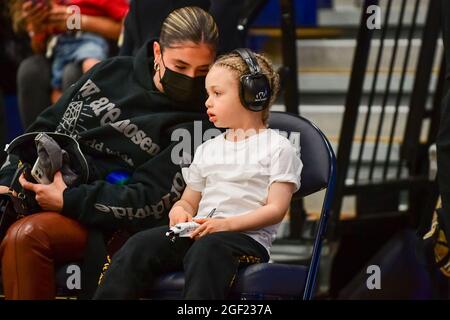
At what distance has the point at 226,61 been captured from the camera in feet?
10.6

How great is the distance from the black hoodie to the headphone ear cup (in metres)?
0.28

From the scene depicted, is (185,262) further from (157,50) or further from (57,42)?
(57,42)

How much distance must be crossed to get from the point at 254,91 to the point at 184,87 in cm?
30

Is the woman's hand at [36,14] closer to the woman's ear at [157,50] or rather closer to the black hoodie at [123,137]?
the black hoodie at [123,137]

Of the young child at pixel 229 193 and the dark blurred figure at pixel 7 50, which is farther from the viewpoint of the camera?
the dark blurred figure at pixel 7 50

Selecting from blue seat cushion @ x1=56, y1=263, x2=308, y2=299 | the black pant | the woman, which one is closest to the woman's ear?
the woman

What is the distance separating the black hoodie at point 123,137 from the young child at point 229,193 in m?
0.11

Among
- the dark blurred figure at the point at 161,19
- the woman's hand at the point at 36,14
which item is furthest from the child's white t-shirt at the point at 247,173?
the woman's hand at the point at 36,14

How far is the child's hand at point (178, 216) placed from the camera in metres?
3.21

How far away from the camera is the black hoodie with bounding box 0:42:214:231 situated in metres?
3.36

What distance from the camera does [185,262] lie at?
305 centimetres

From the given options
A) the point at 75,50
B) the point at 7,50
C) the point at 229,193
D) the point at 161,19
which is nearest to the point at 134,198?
the point at 229,193

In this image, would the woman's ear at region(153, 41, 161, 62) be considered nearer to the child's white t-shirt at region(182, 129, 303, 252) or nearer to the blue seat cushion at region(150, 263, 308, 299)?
the child's white t-shirt at region(182, 129, 303, 252)
